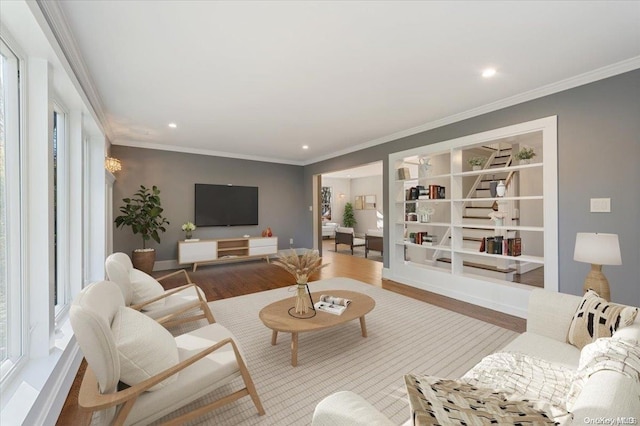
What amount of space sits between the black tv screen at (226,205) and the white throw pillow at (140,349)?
191 inches

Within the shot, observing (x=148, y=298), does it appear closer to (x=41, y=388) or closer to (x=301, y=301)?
(x=41, y=388)

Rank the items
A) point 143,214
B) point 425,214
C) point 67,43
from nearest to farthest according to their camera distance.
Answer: point 67,43, point 425,214, point 143,214

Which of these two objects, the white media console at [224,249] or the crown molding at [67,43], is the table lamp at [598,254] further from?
the white media console at [224,249]

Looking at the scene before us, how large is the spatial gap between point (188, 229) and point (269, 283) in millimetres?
2323

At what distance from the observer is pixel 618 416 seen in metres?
0.76

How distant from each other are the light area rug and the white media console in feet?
7.83

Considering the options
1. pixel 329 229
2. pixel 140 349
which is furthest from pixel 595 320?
pixel 329 229

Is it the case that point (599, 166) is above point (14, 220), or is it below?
above

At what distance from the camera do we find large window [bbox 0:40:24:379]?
1636 millimetres

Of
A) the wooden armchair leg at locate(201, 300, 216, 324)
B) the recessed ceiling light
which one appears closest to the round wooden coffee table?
the wooden armchair leg at locate(201, 300, 216, 324)

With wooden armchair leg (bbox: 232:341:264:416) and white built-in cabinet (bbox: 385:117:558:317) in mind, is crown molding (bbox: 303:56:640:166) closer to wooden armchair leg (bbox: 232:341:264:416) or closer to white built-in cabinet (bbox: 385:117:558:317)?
white built-in cabinet (bbox: 385:117:558:317)

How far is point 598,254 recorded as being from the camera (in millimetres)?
2160

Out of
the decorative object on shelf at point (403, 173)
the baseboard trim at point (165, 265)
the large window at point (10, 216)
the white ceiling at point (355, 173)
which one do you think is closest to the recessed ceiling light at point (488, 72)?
the decorative object on shelf at point (403, 173)

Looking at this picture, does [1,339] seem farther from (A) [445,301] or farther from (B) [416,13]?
(A) [445,301]
